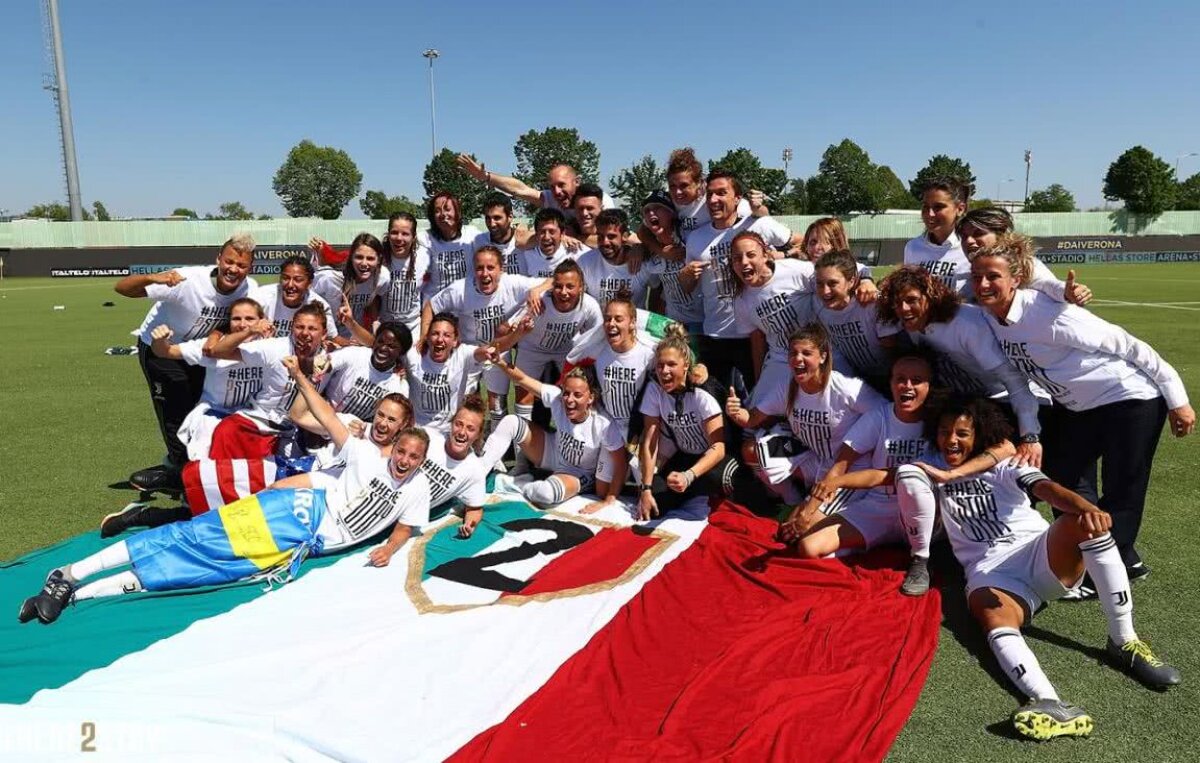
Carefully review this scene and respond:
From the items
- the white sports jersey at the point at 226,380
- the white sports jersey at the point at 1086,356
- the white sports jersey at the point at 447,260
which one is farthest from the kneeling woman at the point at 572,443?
the white sports jersey at the point at 1086,356

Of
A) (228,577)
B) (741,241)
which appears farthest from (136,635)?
(741,241)

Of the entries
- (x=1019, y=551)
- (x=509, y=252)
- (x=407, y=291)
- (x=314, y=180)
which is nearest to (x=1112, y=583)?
(x=1019, y=551)

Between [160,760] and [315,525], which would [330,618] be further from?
[160,760]

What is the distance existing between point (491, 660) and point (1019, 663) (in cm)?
220

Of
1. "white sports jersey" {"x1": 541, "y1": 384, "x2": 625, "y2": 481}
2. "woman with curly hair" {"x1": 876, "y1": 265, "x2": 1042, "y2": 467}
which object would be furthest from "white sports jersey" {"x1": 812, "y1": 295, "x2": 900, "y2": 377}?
"white sports jersey" {"x1": 541, "y1": 384, "x2": 625, "y2": 481}

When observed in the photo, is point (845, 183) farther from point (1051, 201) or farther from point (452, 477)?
point (452, 477)

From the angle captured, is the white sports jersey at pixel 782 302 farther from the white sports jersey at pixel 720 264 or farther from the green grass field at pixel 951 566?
the green grass field at pixel 951 566

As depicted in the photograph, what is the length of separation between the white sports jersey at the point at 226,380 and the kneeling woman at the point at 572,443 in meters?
1.78

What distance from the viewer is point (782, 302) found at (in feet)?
17.0

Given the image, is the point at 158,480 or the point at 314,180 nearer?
the point at 158,480

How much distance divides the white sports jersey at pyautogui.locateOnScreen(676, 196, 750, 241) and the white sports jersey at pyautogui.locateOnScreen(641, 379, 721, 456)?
4.83 feet

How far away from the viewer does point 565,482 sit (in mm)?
5504

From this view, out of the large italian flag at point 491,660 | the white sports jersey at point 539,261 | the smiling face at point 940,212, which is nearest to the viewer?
the large italian flag at point 491,660

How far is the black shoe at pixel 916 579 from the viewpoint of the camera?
3904 millimetres
